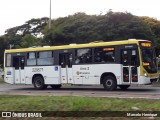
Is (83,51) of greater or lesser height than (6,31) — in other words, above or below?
below

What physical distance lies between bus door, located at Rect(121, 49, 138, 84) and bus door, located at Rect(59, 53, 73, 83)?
150 inches

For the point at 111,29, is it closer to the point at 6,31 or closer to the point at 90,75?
the point at 90,75

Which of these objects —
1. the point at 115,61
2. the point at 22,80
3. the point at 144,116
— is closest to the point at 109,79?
the point at 115,61

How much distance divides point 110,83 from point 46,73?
16.3ft

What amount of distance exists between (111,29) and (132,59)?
2171 cm

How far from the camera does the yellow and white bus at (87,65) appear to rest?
21.2 m

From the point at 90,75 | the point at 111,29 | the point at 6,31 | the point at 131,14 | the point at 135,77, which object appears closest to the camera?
the point at 135,77

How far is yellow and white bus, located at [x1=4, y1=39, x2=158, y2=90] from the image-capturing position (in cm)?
2119

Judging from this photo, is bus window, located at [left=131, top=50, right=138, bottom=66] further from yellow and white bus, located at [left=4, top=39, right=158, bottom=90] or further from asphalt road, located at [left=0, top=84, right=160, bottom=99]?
asphalt road, located at [left=0, top=84, right=160, bottom=99]

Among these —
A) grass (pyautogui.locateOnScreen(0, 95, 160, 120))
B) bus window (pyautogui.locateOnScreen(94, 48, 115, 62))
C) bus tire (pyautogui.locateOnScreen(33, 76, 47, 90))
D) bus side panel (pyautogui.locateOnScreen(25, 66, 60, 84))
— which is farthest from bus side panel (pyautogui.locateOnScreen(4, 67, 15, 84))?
grass (pyautogui.locateOnScreen(0, 95, 160, 120))

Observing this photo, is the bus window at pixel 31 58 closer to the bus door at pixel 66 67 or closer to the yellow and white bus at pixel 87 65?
the yellow and white bus at pixel 87 65

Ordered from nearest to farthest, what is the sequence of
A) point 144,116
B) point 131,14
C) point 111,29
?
point 144,116
point 111,29
point 131,14

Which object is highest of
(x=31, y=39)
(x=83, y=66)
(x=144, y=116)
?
(x=31, y=39)

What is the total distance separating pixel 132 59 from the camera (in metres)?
21.2
